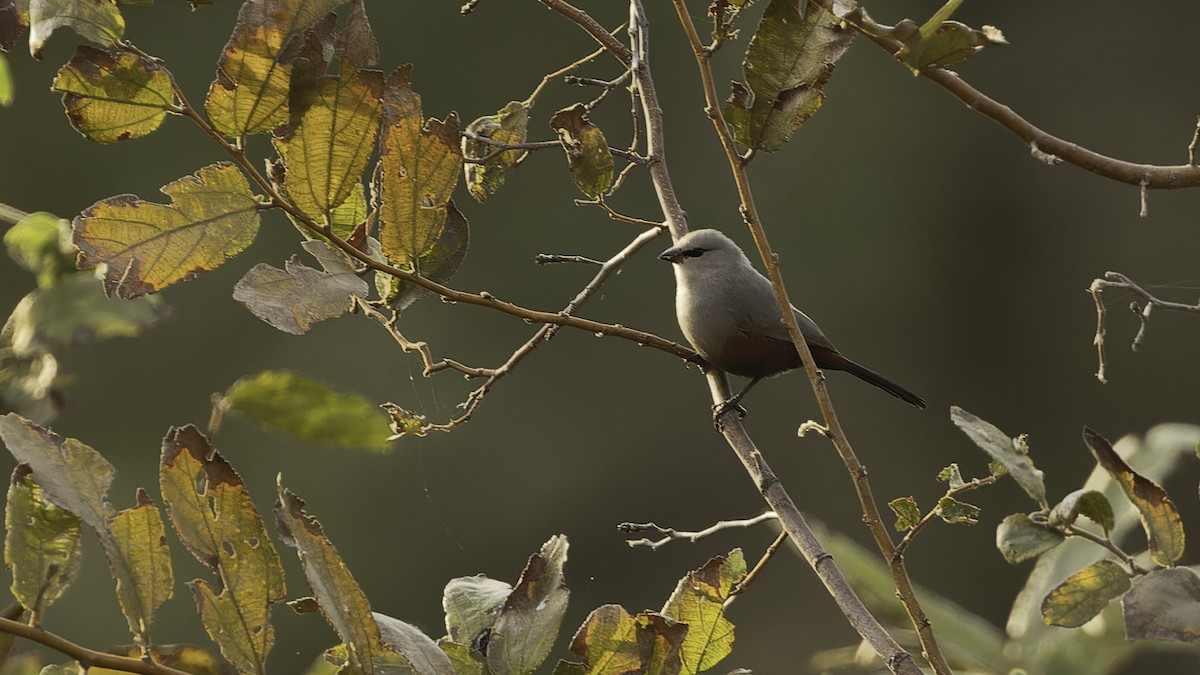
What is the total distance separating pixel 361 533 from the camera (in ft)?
32.7

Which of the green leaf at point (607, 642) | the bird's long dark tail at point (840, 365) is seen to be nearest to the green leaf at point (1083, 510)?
the green leaf at point (607, 642)

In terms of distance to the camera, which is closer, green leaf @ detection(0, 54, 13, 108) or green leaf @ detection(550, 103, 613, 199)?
green leaf @ detection(0, 54, 13, 108)

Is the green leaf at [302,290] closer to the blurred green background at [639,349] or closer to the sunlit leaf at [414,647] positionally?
the sunlit leaf at [414,647]

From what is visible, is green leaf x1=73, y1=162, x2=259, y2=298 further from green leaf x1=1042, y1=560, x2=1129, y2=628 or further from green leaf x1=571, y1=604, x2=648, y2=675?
green leaf x1=1042, y1=560, x2=1129, y2=628

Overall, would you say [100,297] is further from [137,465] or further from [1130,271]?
[1130,271]

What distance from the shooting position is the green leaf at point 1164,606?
97 cm

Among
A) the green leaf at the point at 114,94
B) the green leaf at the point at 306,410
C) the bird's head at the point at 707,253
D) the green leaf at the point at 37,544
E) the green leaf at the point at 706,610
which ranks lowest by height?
the bird's head at the point at 707,253

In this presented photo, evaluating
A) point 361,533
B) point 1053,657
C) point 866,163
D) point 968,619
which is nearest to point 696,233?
point 968,619

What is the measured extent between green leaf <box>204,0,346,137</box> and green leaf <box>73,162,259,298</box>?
53 millimetres

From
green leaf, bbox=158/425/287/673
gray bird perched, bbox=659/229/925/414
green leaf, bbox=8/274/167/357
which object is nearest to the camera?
green leaf, bbox=158/425/287/673

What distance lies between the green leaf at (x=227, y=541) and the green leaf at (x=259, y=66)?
11.0 inches

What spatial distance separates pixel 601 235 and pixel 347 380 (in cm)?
213

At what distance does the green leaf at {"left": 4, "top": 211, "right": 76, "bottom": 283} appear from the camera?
125cm

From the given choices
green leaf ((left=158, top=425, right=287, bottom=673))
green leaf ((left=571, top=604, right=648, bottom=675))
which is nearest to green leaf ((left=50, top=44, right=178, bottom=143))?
green leaf ((left=158, top=425, right=287, bottom=673))
